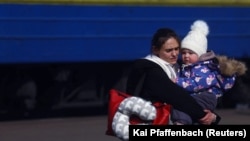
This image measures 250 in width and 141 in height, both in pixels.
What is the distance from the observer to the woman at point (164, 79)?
5160mm

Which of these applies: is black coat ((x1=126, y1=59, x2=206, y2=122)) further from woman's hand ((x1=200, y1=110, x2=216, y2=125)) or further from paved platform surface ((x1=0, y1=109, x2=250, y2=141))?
paved platform surface ((x1=0, y1=109, x2=250, y2=141))

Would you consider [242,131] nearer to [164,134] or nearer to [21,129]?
[164,134]

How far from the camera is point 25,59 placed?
11.6 meters

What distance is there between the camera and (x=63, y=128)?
1134 cm

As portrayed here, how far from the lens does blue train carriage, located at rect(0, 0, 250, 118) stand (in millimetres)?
11539

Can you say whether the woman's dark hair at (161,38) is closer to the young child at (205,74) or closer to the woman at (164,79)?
the woman at (164,79)

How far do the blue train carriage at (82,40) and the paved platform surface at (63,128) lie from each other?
1.28 ft

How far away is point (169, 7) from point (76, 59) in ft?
4.99

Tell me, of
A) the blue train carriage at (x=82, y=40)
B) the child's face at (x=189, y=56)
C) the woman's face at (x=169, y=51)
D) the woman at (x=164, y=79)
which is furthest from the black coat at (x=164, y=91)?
the blue train carriage at (x=82, y=40)

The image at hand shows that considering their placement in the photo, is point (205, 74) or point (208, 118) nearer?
point (208, 118)

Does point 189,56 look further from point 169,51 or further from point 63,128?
point 63,128

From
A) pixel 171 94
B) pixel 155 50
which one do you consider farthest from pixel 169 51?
pixel 171 94

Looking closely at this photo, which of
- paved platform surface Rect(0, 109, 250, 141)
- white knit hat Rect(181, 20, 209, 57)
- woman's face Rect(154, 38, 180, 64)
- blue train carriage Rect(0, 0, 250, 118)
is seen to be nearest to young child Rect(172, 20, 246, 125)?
white knit hat Rect(181, 20, 209, 57)

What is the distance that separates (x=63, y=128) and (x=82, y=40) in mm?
1262
